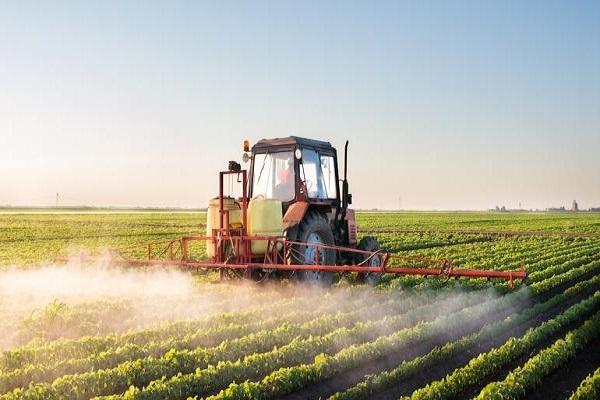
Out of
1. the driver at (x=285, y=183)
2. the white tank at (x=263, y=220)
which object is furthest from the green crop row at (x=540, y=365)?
→ the driver at (x=285, y=183)

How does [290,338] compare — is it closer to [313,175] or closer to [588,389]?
[588,389]

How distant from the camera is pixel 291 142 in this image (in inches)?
439

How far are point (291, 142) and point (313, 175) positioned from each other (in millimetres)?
791

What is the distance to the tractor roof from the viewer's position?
36.7ft

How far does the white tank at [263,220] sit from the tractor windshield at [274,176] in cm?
74

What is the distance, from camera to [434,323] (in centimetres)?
857

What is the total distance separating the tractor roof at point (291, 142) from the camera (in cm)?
1119

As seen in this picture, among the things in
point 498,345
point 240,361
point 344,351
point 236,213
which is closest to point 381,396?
point 344,351

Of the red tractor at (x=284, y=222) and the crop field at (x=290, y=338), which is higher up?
the red tractor at (x=284, y=222)

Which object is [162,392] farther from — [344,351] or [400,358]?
[400,358]

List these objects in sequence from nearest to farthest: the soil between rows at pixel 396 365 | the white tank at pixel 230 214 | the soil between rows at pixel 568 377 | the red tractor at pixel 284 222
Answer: the soil between rows at pixel 396 365
the soil between rows at pixel 568 377
the red tractor at pixel 284 222
the white tank at pixel 230 214

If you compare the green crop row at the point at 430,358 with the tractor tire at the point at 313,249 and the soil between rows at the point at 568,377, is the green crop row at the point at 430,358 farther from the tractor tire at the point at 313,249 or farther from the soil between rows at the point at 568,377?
the tractor tire at the point at 313,249

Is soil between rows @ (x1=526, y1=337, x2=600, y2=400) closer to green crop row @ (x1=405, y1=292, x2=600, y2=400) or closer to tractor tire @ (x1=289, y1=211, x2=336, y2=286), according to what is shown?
green crop row @ (x1=405, y1=292, x2=600, y2=400)

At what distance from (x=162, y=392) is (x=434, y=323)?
413 cm
